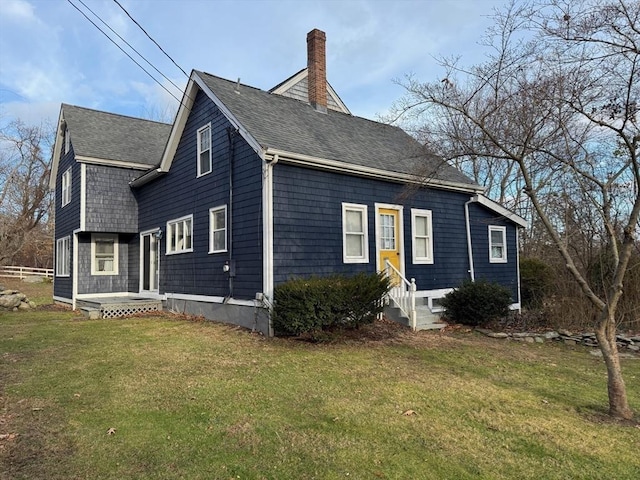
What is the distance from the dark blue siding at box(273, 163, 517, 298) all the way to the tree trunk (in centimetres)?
557

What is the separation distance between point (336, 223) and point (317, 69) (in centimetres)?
657

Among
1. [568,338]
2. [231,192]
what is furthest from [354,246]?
[568,338]

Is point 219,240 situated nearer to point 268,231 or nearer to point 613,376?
point 268,231

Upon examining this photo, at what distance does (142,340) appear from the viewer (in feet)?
→ 29.3

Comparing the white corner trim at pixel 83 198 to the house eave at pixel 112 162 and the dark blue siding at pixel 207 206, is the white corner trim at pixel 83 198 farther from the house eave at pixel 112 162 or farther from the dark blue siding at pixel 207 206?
the dark blue siding at pixel 207 206

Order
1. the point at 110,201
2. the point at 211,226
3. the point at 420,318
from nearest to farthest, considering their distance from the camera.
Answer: the point at 420,318 < the point at 211,226 < the point at 110,201

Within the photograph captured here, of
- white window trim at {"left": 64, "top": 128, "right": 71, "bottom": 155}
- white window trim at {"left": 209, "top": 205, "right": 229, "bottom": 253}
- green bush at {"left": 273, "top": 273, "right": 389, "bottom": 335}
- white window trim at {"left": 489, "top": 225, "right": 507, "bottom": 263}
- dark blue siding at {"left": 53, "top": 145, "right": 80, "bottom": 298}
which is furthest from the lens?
white window trim at {"left": 64, "top": 128, "right": 71, "bottom": 155}

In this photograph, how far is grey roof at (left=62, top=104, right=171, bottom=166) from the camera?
15225 millimetres

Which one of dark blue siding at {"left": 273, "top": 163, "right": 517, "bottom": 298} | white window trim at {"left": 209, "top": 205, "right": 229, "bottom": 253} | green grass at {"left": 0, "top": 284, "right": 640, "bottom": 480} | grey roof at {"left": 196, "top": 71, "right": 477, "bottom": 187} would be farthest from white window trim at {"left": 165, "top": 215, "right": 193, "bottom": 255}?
green grass at {"left": 0, "top": 284, "right": 640, "bottom": 480}

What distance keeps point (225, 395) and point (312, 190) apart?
5.90 m

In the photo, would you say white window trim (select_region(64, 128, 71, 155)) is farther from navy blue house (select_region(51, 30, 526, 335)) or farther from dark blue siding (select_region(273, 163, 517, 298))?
dark blue siding (select_region(273, 163, 517, 298))

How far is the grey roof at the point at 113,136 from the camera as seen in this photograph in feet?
50.0

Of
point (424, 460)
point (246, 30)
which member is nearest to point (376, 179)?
point (246, 30)

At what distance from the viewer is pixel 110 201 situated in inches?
601
